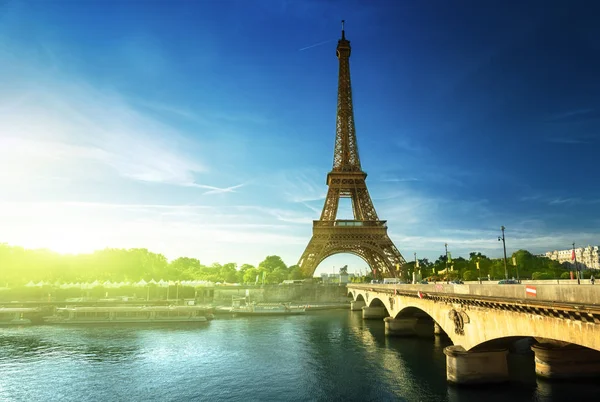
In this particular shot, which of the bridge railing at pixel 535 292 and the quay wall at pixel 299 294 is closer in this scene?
the bridge railing at pixel 535 292

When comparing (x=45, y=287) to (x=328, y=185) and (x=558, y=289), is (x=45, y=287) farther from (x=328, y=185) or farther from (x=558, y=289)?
(x=558, y=289)

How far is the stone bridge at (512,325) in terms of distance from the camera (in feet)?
49.1

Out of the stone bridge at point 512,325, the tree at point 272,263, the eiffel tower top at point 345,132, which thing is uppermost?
the eiffel tower top at point 345,132

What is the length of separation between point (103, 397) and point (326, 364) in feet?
57.1

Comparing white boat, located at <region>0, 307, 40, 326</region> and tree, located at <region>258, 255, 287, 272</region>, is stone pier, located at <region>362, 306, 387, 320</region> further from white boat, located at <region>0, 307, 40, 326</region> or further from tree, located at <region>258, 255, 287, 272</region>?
tree, located at <region>258, 255, 287, 272</region>

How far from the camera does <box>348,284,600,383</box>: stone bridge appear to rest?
15.0 meters

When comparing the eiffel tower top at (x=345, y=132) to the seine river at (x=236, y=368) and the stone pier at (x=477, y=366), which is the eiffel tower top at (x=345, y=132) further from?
the stone pier at (x=477, y=366)

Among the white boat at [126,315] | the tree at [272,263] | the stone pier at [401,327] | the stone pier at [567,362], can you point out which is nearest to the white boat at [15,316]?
the white boat at [126,315]

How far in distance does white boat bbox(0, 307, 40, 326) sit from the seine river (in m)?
8.82

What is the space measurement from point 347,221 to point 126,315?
48.7m

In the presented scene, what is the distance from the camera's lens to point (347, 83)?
329 ft

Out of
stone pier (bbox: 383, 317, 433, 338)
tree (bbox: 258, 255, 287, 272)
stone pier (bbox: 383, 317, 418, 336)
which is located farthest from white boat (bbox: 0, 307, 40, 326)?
tree (bbox: 258, 255, 287, 272)

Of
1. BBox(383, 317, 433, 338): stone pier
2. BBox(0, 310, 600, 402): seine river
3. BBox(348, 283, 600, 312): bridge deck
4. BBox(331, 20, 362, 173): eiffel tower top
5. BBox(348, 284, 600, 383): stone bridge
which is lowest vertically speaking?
BBox(0, 310, 600, 402): seine river

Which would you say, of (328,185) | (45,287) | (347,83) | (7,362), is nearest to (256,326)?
(7,362)
